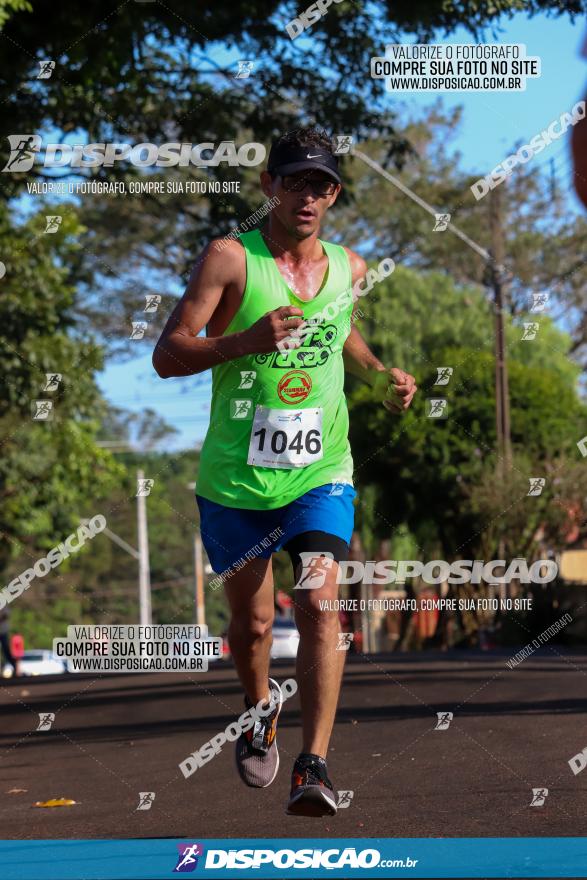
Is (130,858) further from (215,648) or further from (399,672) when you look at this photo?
(399,672)

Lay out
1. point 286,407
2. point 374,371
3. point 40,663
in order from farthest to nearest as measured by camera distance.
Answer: point 40,663
point 374,371
point 286,407

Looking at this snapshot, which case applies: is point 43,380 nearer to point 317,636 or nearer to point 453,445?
point 453,445


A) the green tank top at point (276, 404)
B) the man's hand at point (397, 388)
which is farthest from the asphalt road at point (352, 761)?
the man's hand at point (397, 388)

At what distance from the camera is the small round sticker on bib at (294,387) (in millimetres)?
4762

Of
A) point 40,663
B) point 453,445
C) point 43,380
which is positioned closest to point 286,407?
point 43,380

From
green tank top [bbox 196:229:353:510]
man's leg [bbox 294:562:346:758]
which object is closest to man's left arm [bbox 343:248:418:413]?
green tank top [bbox 196:229:353:510]

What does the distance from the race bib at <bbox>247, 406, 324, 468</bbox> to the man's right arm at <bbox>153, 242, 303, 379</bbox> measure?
26 centimetres

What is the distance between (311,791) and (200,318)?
1.53 meters

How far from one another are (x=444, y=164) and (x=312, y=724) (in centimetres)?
2913

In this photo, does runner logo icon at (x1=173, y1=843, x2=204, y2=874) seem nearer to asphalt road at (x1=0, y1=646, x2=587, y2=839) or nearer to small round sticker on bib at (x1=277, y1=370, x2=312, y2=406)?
asphalt road at (x1=0, y1=646, x2=587, y2=839)

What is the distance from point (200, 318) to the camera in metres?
4.74

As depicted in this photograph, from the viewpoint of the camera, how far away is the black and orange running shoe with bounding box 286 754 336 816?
172 inches

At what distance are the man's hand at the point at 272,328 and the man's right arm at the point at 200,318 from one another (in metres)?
0.15

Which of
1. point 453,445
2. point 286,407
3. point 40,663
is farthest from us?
point 40,663
